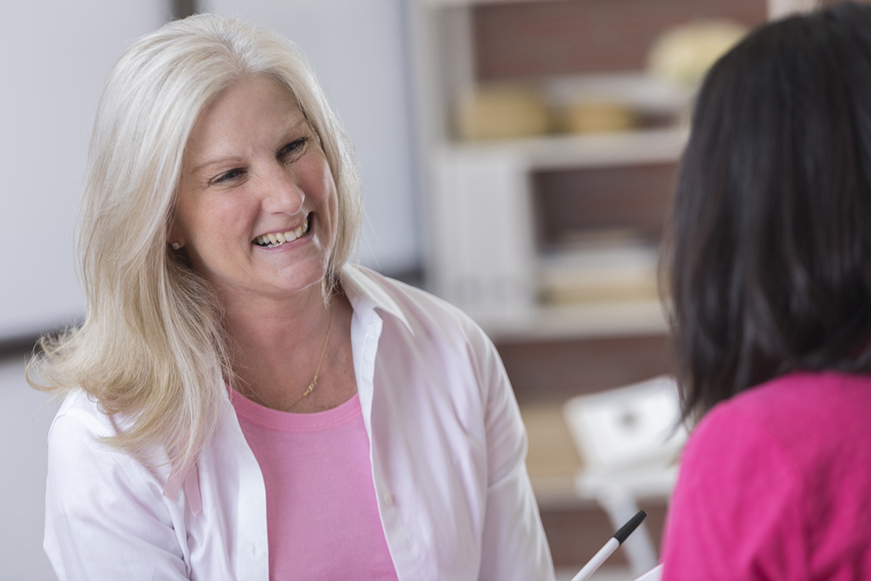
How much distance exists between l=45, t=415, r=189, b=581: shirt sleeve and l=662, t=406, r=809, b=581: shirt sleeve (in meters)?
0.73

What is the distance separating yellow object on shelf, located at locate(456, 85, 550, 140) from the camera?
3.05m

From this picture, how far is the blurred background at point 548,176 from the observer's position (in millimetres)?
2875

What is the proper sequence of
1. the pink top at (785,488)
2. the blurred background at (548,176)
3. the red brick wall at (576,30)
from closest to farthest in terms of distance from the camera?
the pink top at (785,488), the blurred background at (548,176), the red brick wall at (576,30)

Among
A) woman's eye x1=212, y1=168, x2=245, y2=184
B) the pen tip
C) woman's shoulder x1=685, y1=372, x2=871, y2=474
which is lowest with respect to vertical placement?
the pen tip

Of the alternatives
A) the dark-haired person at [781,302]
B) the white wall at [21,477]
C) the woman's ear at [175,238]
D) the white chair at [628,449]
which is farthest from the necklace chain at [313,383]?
the white chair at [628,449]

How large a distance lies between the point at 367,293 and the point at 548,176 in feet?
6.80

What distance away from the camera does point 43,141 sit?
213cm

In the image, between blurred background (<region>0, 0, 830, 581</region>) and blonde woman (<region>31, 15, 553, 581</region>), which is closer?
blonde woman (<region>31, 15, 553, 581</region>)

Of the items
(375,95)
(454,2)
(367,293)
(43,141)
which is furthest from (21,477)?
(454,2)

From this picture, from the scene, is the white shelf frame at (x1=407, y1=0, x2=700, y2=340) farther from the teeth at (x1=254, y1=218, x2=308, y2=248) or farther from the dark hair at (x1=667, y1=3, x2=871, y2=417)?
the dark hair at (x1=667, y1=3, x2=871, y2=417)

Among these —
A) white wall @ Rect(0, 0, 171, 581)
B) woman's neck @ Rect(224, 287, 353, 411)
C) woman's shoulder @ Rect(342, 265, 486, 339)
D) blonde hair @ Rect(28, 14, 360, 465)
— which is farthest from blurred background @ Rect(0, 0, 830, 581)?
blonde hair @ Rect(28, 14, 360, 465)

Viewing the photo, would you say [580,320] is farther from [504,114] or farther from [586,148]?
[504,114]

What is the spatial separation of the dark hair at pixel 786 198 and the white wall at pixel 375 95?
7.56 ft

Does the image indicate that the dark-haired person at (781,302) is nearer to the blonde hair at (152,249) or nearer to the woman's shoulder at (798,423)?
the woman's shoulder at (798,423)
